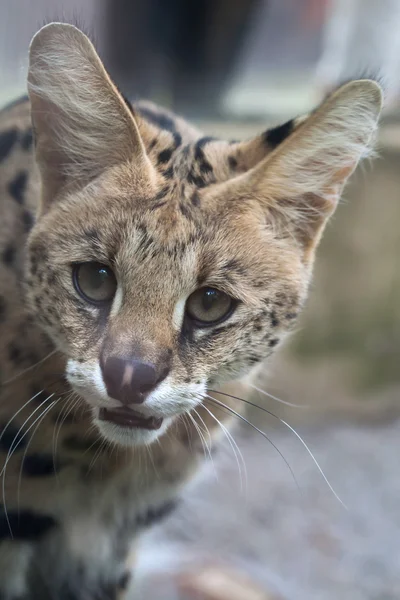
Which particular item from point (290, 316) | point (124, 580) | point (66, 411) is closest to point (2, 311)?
point (66, 411)

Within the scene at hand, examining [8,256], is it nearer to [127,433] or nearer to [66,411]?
[66,411]

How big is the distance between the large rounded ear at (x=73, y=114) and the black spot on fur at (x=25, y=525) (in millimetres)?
430

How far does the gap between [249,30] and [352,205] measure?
626 millimetres

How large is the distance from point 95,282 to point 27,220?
0.73 feet

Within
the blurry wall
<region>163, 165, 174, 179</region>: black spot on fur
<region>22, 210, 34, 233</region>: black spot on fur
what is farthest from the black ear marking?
the blurry wall

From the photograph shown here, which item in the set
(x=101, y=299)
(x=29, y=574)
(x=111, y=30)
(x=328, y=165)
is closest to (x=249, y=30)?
(x=111, y=30)

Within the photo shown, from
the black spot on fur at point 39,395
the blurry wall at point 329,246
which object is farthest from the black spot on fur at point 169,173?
the blurry wall at point 329,246

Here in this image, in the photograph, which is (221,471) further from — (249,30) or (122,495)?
(249,30)

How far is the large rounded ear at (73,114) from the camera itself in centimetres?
81

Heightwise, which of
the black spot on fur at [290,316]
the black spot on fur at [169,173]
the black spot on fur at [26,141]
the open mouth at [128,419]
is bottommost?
the open mouth at [128,419]

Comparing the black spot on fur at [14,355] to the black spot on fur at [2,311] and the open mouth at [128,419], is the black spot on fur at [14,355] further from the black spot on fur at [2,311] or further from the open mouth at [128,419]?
the open mouth at [128,419]

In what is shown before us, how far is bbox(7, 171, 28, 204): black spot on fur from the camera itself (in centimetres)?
106

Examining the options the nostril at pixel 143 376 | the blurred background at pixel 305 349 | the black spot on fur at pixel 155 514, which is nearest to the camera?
the nostril at pixel 143 376

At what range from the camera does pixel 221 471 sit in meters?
1.98
